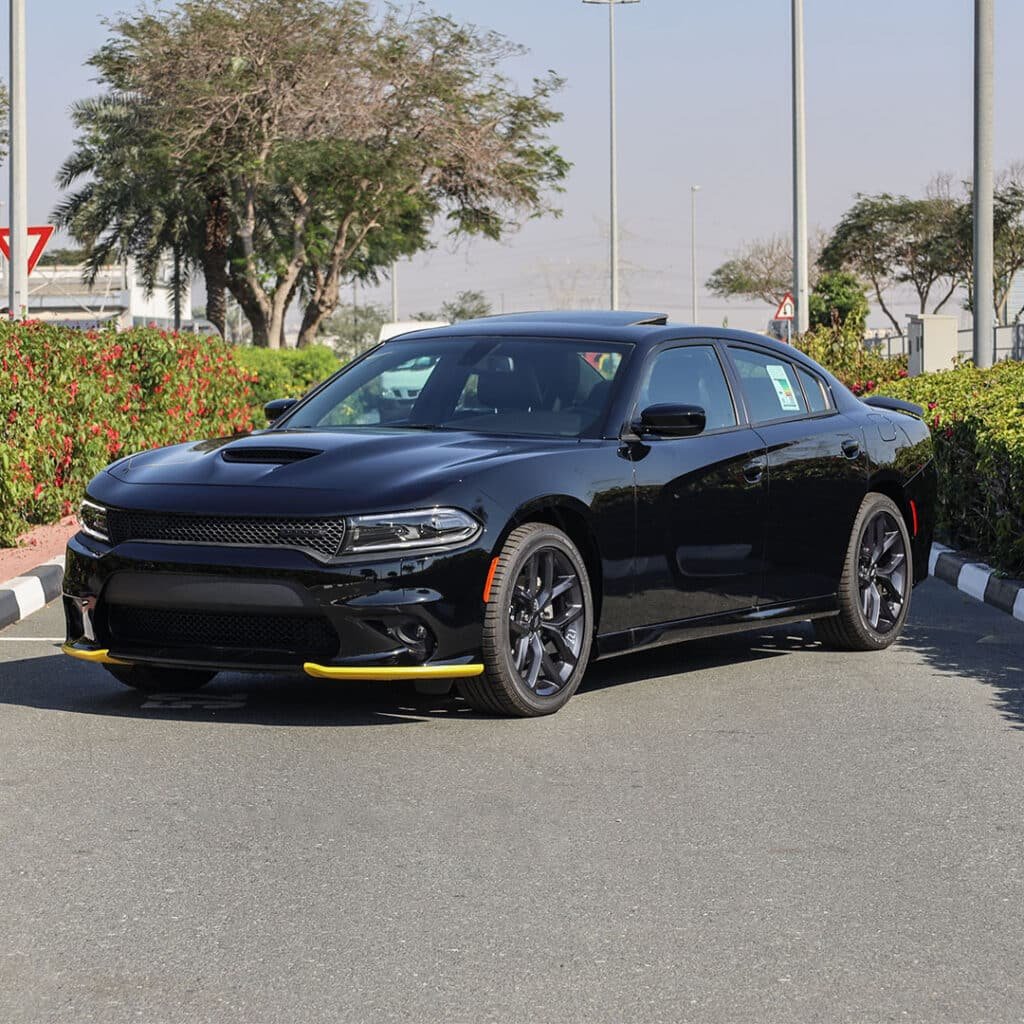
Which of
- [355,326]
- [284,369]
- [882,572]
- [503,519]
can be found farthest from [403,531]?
[355,326]

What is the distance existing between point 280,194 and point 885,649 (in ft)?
141

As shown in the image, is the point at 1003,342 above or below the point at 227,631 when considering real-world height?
above

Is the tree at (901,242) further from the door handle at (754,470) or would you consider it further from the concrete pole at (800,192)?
the door handle at (754,470)

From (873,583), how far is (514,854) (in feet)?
14.8

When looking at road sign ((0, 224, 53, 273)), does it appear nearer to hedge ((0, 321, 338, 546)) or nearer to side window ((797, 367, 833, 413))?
hedge ((0, 321, 338, 546))

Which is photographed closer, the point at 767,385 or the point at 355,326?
the point at 767,385

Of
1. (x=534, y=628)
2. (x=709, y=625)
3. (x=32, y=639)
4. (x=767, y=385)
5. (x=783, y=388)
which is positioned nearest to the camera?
(x=534, y=628)

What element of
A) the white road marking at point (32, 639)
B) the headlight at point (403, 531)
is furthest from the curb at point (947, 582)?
the headlight at point (403, 531)

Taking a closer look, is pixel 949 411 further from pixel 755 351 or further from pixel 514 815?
pixel 514 815

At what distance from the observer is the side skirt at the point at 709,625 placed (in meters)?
7.96

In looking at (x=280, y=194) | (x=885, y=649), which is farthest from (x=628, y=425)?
(x=280, y=194)

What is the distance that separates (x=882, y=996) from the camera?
169 inches

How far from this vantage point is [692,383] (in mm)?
8727

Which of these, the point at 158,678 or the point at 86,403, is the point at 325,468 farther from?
the point at 86,403
